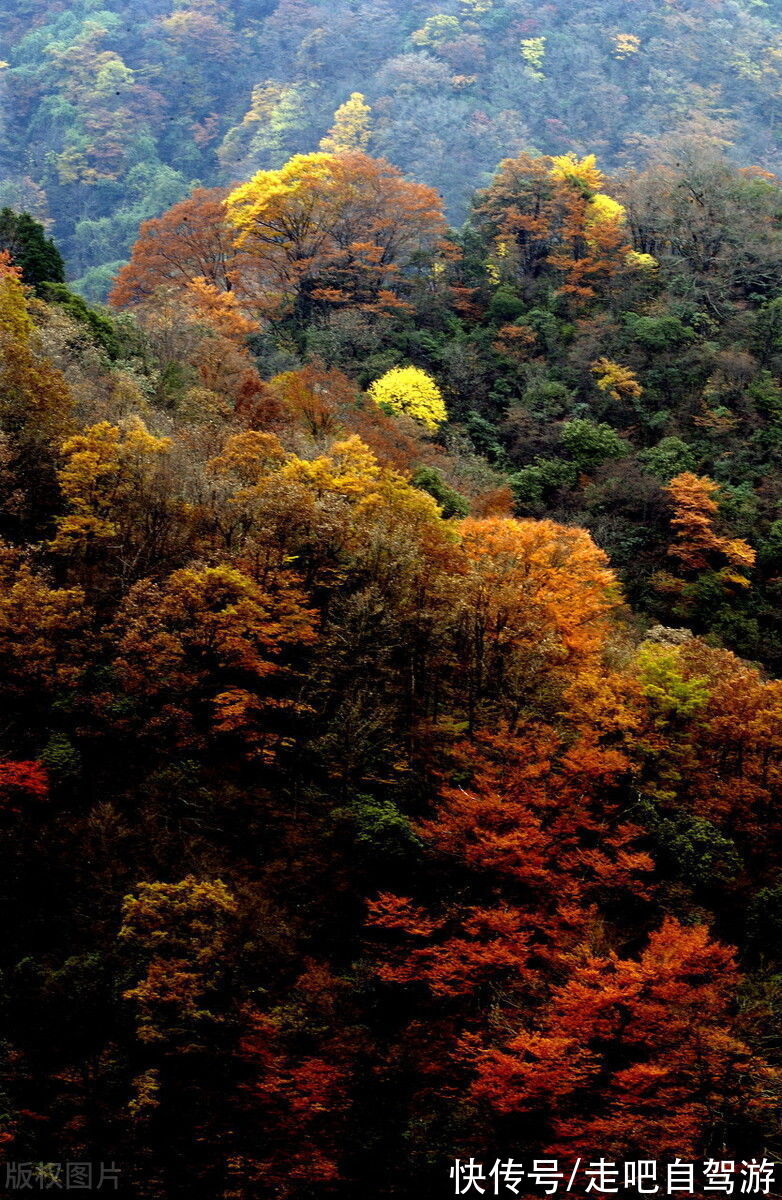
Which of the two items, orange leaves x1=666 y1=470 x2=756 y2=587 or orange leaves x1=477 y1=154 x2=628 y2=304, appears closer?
orange leaves x1=666 y1=470 x2=756 y2=587

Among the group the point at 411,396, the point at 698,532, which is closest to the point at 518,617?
the point at 698,532

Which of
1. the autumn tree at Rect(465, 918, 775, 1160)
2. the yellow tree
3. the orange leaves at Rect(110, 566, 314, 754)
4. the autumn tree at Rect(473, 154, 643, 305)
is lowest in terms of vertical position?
the autumn tree at Rect(465, 918, 775, 1160)

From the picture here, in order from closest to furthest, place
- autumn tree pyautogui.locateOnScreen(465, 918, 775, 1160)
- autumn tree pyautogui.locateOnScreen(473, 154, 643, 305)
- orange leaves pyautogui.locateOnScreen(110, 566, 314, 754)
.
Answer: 1. autumn tree pyautogui.locateOnScreen(465, 918, 775, 1160)
2. orange leaves pyautogui.locateOnScreen(110, 566, 314, 754)
3. autumn tree pyautogui.locateOnScreen(473, 154, 643, 305)

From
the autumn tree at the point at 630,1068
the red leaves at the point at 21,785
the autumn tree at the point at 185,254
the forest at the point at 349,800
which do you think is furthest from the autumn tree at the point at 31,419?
the autumn tree at the point at 185,254

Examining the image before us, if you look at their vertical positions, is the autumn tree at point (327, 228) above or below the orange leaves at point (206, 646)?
above

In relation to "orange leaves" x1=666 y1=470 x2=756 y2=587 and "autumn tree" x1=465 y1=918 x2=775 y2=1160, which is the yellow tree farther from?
"autumn tree" x1=465 y1=918 x2=775 y2=1160

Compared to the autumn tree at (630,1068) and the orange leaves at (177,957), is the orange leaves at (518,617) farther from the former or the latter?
the orange leaves at (177,957)

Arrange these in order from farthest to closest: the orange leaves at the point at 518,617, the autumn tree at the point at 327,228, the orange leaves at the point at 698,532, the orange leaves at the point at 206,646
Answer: the autumn tree at the point at 327,228 → the orange leaves at the point at 698,532 → the orange leaves at the point at 518,617 → the orange leaves at the point at 206,646

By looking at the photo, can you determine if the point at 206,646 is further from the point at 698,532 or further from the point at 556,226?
the point at 556,226

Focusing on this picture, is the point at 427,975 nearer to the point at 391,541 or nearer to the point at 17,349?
the point at 391,541

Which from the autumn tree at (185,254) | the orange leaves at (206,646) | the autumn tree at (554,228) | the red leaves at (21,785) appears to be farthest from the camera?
the autumn tree at (185,254)

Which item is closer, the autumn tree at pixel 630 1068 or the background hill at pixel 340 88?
the autumn tree at pixel 630 1068

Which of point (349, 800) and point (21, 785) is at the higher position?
point (21, 785)

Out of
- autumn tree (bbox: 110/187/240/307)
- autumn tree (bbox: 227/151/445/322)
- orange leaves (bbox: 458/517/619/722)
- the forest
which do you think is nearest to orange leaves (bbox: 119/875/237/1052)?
the forest
